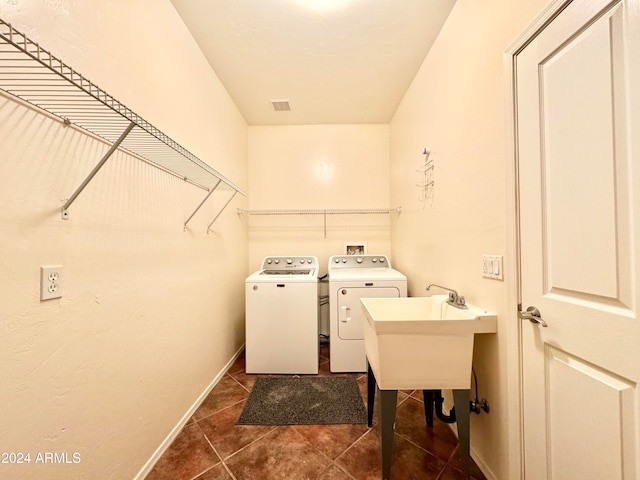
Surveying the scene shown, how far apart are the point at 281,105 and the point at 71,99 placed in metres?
2.07

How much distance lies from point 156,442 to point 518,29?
2763 millimetres

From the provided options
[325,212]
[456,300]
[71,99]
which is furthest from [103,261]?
[325,212]

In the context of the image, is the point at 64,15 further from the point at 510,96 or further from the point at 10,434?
the point at 510,96

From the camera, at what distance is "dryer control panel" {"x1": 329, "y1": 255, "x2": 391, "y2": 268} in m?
2.86

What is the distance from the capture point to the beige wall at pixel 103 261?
2.57 ft

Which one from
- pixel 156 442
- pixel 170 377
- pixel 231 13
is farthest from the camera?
pixel 231 13

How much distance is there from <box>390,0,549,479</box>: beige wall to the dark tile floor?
0.27 metres


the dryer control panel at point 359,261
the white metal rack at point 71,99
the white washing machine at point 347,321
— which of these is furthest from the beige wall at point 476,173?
the white metal rack at point 71,99

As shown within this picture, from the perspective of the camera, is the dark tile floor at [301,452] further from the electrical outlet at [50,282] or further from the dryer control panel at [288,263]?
the dryer control panel at [288,263]

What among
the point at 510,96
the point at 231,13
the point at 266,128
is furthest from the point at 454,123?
the point at 266,128

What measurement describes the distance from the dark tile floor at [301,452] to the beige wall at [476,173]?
270mm

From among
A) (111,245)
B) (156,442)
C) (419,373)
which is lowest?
(156,442)

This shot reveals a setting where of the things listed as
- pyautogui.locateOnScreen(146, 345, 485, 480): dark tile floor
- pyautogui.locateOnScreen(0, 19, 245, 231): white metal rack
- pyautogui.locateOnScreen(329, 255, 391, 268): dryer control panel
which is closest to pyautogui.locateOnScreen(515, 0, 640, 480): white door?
pyautogui.locateOnScreen(146, 345, 485, 480): dark tile floor

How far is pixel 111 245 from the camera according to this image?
1.11 metres
